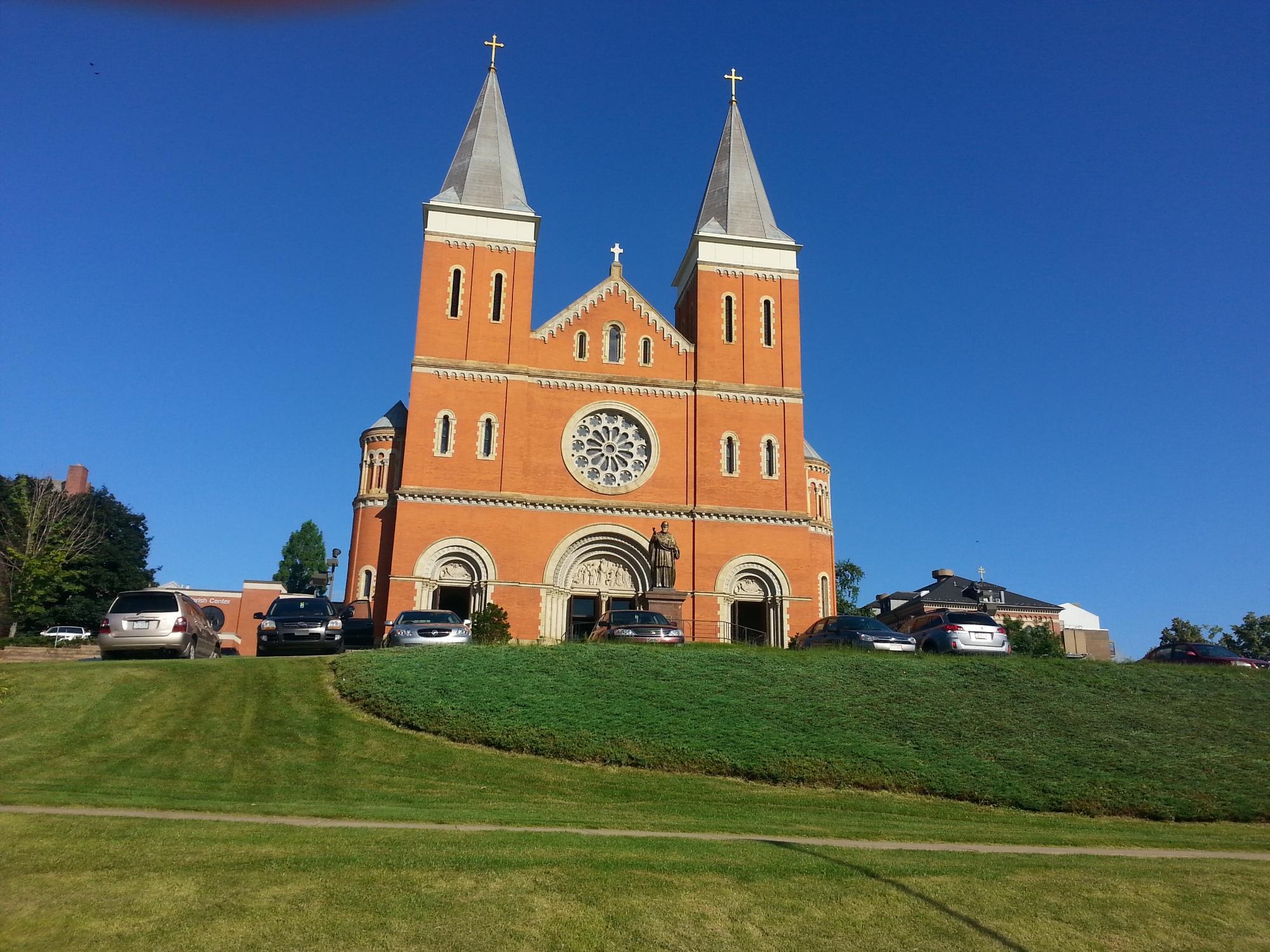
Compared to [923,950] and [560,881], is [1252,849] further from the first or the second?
[560,881]

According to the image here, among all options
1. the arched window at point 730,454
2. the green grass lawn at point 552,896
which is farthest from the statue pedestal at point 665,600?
the green grass lawn at point 552,896

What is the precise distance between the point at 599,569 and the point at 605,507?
2.32m

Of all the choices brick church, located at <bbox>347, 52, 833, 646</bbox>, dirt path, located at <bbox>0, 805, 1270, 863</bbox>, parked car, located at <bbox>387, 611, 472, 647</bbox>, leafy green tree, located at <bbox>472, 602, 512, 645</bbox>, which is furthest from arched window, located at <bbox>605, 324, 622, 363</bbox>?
dirt path, located at <bbox>0, 805, 1270, 863</bbox>

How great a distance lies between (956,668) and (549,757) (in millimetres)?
9568

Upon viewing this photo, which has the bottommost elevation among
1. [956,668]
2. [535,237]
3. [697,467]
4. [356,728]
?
[356,728]

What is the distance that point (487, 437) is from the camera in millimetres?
36125

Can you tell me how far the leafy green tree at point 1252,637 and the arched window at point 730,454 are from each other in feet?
152

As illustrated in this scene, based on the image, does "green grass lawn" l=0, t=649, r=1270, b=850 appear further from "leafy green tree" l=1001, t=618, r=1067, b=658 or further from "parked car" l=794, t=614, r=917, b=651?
"leafy green tree" l=1001, t=618, r=1067, b=658

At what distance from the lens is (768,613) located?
36344 mm

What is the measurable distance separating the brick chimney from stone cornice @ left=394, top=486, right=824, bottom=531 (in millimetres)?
38632

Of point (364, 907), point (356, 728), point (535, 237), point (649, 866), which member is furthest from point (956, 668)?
point (535, 237)

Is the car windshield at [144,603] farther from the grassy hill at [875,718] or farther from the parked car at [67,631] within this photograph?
the parked car at [67,631]

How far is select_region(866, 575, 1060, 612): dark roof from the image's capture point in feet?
208

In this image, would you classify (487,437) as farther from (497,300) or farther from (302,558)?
(302,558)
